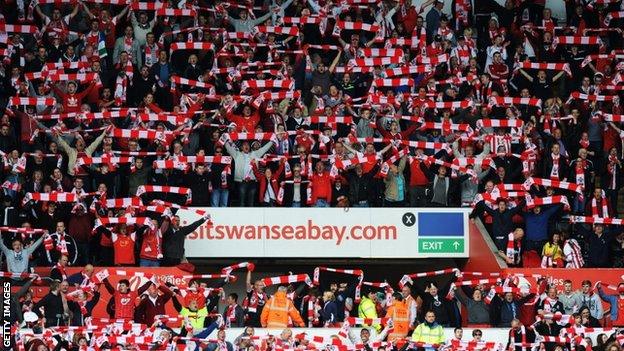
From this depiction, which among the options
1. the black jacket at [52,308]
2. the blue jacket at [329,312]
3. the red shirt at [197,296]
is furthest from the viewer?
the blue jacket at [329,312]

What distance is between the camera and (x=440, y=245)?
35812mm

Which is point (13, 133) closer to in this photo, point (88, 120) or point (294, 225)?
point (88, 120)

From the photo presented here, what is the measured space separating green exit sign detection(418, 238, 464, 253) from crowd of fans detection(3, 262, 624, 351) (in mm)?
2192

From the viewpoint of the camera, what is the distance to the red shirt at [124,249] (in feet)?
110

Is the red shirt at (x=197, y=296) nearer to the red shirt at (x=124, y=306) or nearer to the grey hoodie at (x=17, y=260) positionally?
the red shirt at (x=124, y=306)

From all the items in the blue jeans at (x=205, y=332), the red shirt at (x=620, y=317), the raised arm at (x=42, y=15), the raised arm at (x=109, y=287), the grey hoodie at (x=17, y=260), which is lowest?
the blue jeans at (x=205, y=332)

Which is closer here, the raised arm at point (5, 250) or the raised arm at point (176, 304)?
the raised arm at point (176, 304)

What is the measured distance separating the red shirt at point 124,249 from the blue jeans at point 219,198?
2548 mm

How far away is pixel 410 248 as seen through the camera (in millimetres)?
35906

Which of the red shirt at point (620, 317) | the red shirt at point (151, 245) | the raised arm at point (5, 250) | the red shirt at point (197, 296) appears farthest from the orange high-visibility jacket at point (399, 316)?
the raised arm at point (5, 250)

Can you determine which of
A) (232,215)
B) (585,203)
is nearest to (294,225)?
(232,215)

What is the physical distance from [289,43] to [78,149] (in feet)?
21.2

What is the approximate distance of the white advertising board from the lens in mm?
35531

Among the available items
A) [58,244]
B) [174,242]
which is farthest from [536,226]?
[58,244]
